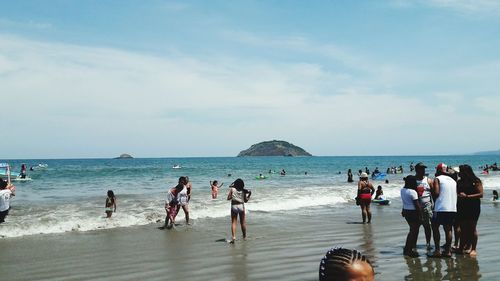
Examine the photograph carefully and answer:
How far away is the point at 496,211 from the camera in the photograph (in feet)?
60.9

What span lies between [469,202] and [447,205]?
511 mm

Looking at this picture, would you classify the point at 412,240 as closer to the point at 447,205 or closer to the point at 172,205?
the point at 447,205

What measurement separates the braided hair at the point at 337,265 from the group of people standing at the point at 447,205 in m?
8.03

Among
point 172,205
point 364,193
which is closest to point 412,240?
point 364,193

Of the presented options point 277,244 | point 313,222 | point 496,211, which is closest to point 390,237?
point 277,244

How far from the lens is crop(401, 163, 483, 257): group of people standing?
367 inches

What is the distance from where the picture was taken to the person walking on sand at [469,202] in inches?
368

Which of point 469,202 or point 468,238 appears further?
point 468,238

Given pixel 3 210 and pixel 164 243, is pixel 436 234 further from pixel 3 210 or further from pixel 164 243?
pixel 3 210

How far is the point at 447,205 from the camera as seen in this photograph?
931 cm

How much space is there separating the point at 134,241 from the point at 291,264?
16.8 feet

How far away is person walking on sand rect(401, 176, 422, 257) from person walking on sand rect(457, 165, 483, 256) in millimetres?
803

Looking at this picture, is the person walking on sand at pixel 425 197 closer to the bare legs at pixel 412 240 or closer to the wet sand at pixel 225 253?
the bare legs at pixel 412 240

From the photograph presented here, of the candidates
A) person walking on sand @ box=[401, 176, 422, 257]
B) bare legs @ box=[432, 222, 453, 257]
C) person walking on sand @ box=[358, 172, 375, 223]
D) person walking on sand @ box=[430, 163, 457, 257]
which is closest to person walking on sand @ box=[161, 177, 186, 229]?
person walking on sand @ box=[358, 172, 375, 223]
